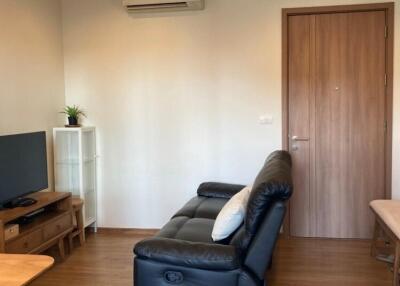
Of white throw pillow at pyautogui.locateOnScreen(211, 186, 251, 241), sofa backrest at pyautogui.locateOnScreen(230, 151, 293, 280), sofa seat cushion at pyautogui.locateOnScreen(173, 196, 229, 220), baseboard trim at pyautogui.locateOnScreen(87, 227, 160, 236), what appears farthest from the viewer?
baseboard trim at pyautogui.locateOnScreen(87, 227, 160, 236)

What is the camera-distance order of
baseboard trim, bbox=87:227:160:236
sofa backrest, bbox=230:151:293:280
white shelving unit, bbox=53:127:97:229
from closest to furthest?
1. sofa backrest, bbox=230:151:293:280
2. white shelving unit, bbox=53:127:97:229
3. baseboard trim, bbox=87:227:160:236

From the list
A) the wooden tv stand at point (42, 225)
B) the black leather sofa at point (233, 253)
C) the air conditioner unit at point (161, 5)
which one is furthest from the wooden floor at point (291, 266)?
the air conditioner unit at point (161, 5)

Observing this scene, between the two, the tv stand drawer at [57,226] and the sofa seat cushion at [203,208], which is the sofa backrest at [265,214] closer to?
the sofa seat cushion at [203,208]

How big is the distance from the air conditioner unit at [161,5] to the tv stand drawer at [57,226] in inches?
82.3

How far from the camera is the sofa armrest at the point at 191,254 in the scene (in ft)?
7.61

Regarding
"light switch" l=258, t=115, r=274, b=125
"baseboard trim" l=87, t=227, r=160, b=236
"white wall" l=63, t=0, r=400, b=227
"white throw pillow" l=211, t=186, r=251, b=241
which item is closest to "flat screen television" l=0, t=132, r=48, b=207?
"white wall" l=63, t=0, r=400, b=227

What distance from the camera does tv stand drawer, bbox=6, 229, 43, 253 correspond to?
305 centimetres

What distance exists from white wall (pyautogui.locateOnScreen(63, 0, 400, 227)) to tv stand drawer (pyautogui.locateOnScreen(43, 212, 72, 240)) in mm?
813

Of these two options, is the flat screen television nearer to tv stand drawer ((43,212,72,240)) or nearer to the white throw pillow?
tv stand drawer ((43,212,72,240))

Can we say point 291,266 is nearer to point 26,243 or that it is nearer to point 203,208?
point 203,208

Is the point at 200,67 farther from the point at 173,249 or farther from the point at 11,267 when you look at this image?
the point at 11,267

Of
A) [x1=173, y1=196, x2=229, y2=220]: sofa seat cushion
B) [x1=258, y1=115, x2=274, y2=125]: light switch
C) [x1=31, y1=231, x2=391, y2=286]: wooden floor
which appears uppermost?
[x1=258, y1=115, x2=274, y2=125]: light switch

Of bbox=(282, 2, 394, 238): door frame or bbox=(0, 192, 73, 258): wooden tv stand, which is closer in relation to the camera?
bbox=(0, 192, 73, 258): wooden tv stand

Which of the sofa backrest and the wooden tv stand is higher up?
the sofa backrest
